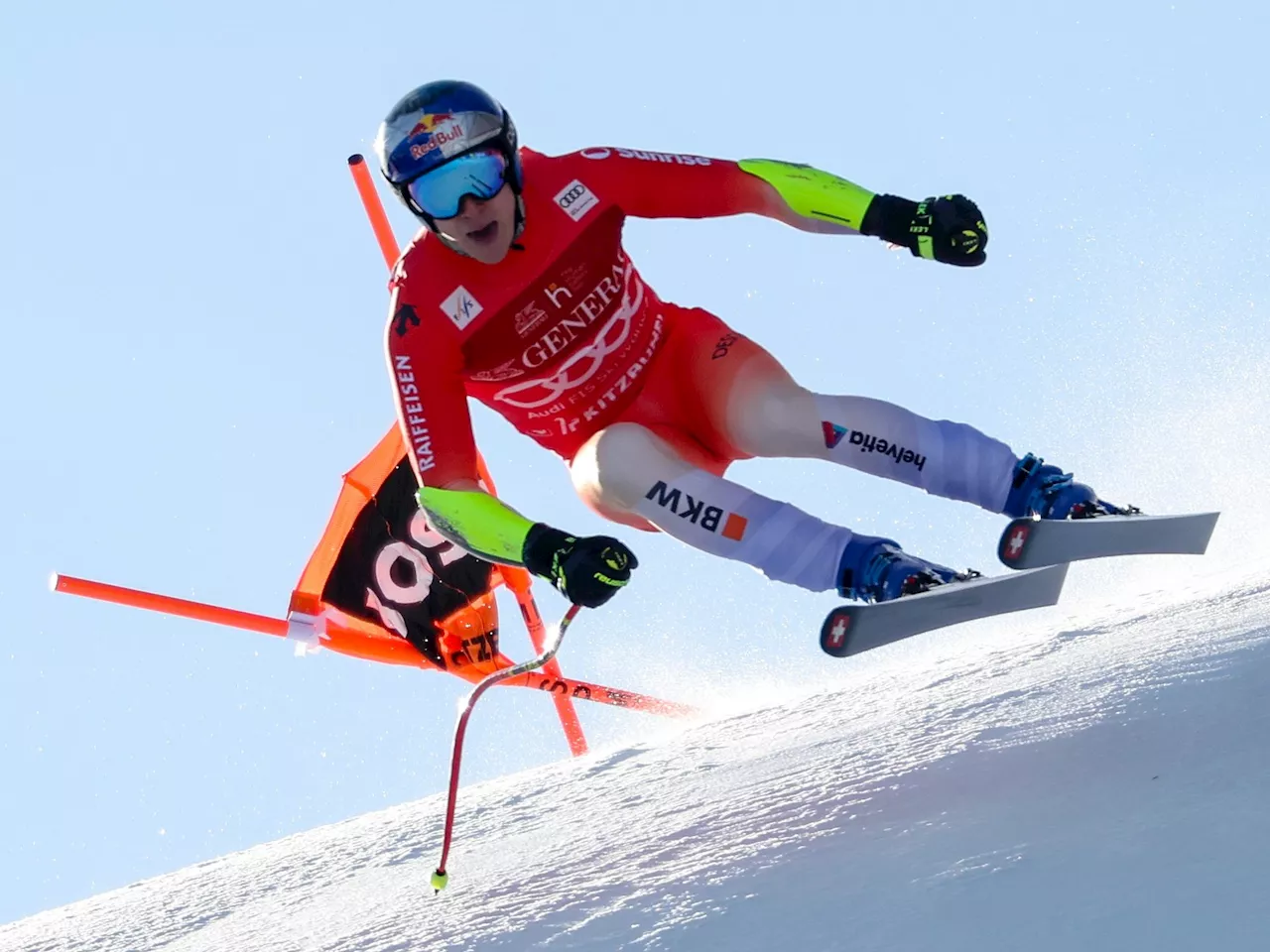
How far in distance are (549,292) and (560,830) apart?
1682 millimetres

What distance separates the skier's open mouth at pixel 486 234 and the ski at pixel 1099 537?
1824 millimetres

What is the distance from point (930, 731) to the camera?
12.3ft

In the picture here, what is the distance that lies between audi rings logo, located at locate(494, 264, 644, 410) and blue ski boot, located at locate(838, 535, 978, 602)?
1138 mm

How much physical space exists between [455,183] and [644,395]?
0.97m

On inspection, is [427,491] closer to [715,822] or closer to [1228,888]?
[715,822]

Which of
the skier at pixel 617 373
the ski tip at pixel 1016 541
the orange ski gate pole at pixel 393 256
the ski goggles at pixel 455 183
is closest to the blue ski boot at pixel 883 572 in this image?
the skier at pixel 617 373

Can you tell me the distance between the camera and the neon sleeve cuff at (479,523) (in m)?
4.24

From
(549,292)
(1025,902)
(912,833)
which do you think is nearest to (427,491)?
(549,292)

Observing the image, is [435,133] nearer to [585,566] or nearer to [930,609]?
[585,566]

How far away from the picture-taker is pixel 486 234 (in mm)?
4539

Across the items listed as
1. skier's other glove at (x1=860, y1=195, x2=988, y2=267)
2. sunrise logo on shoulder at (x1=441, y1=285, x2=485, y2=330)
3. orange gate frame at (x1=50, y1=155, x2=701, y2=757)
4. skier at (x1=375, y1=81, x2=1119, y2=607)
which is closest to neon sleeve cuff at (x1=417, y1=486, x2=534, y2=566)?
skier at (x1=375, y1=81, x2=1119, y2=607)

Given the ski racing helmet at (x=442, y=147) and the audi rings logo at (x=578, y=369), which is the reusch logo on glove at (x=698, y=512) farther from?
the ski racing helmet at (x=442, y=147)

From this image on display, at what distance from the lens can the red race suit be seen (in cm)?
449

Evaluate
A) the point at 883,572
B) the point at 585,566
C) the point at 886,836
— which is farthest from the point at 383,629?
the point at 886,836
